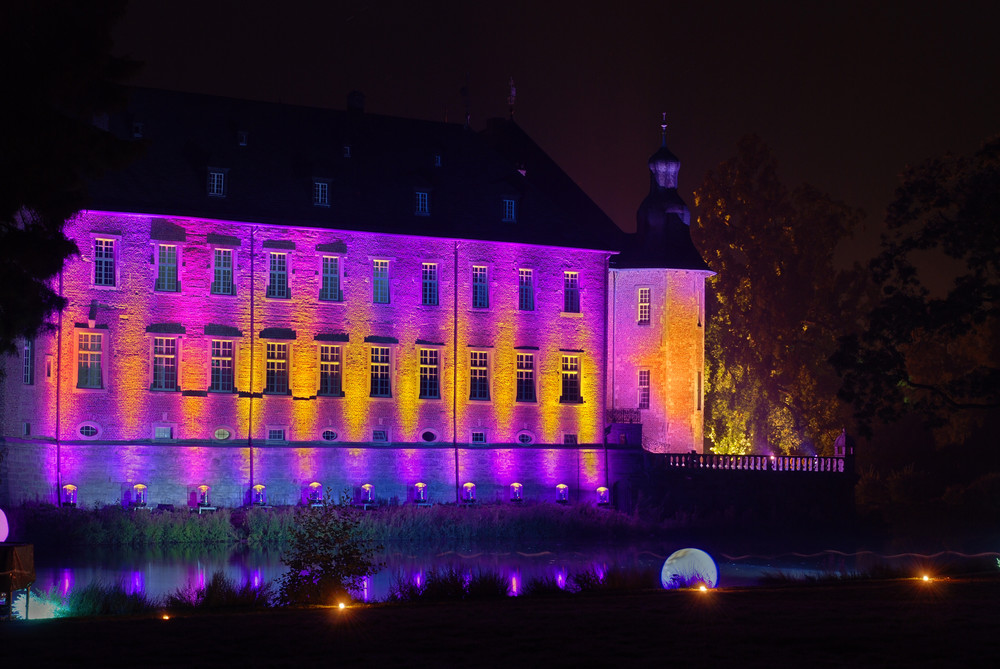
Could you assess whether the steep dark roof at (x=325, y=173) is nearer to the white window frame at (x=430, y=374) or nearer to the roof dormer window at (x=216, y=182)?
the roof dormer window at (x=216, y=182)

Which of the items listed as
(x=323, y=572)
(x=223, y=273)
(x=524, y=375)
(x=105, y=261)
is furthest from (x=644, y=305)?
(x=323, y=572)

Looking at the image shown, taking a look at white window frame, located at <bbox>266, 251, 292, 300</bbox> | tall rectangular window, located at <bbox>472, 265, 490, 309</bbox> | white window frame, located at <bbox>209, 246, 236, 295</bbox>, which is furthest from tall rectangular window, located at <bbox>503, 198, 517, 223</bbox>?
white window frame, located at <bbox>209, 246, 236, 295</bbox>

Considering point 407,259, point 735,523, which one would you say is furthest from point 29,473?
point 735,523

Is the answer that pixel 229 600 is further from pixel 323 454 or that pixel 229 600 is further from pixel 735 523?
pixel 735 523

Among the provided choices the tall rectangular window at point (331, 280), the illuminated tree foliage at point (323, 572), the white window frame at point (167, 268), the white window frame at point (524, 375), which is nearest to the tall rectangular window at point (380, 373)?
the tall rectangular window at point (331, 280)

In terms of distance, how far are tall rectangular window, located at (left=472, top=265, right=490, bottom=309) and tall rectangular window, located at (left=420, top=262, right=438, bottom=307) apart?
1.35 meters

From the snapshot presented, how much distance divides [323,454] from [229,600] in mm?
24026

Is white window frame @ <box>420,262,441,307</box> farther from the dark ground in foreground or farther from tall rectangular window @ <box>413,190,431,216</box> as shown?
the dark ground in foreground

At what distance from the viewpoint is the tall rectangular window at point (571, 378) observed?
4603 cm

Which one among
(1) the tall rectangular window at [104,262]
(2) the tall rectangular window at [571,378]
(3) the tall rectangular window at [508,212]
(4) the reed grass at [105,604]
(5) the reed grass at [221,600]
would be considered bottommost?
(4) the reed grass at [105,604]

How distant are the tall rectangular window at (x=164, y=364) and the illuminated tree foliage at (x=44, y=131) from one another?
17.2 metres

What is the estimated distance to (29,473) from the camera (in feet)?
124

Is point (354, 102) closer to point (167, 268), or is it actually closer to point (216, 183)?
point (216, 183)

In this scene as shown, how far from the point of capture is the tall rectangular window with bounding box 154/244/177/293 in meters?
40.2
